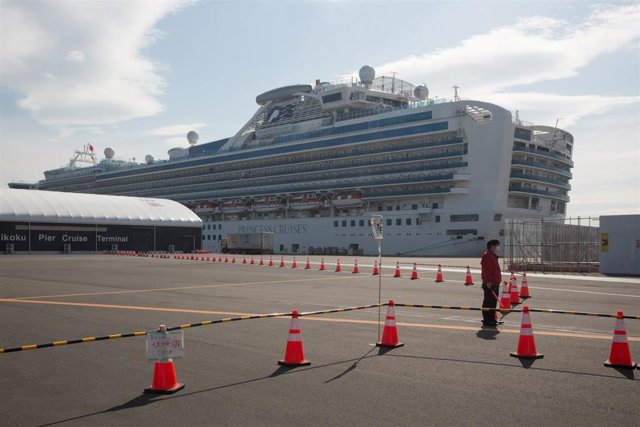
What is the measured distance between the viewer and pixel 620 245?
2828cm

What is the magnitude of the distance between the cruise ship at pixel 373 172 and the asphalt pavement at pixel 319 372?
44935 millimetres

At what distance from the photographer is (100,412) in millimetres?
5957

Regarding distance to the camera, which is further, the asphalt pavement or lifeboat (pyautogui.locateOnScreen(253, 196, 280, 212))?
lifeboat (pyautogui.locateOnScreen(253, 196, 280, 212))

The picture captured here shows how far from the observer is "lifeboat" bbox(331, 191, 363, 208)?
225 ft

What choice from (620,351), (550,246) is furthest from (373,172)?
(620,351)

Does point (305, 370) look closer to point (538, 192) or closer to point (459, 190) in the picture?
point (459, 190)

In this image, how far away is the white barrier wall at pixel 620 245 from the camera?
2739 cm

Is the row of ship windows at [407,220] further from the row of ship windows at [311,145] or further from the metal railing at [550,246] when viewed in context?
the metal railing at [550,246]

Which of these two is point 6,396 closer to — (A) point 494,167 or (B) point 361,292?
(B) point 361,292

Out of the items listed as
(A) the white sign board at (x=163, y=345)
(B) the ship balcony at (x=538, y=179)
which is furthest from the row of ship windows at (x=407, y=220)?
(A) the white sign board at (x=163, y=345)

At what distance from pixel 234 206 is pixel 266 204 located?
7.50 m

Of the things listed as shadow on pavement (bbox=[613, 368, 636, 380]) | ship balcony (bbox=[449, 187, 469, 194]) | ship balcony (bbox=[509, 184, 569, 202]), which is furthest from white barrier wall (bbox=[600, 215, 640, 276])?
ship balcony (bbox=[509, 184, 569, 202])

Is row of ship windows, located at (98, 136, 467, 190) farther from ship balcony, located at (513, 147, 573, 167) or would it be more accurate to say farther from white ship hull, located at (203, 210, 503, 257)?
white ship hull, located at (203, 210, 503, 257)

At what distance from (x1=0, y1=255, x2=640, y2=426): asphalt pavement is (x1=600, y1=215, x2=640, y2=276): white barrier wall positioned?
14.1 meters
